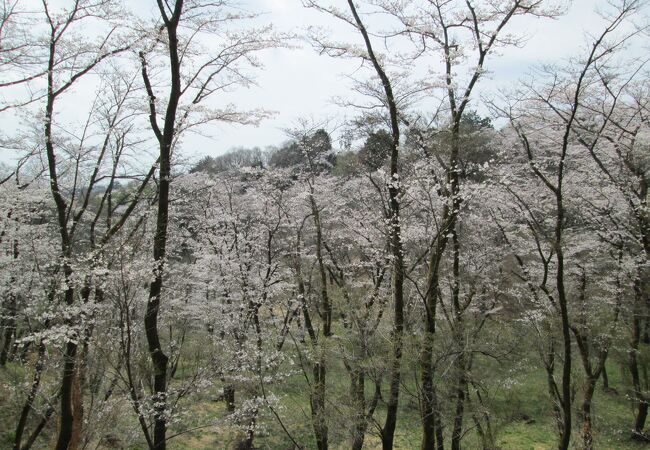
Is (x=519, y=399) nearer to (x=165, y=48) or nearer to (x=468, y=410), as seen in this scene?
(x=468, y=410)

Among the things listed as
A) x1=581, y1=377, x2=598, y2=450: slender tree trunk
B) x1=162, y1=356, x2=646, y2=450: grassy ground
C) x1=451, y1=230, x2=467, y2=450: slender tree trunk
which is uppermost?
x1=451, y1=230, x2=467, y2=450: slender tree trunk

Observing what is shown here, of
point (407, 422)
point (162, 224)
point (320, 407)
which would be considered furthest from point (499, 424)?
point (162, 224)

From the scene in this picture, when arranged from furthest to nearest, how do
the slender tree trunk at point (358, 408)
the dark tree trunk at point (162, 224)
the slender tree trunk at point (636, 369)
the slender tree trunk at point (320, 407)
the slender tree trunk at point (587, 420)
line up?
the slender tree trunk at point (636, 369), the slender tree trunk at point (587, 420), the slender tree trunk at point (320, 407), the slender tree trunk at point (358, 408), the dark tree trunk at point (162, 224)

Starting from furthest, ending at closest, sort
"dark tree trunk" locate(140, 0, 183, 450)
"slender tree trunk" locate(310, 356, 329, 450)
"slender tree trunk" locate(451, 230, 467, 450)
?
"slender tree trunk" locate(310, 356, 329, 450)
"slender tree trunk" locate(451, 230, 467, 450)
"dark tree trunk" locate(140, 0, 183, 450)

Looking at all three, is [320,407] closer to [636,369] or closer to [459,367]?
[459,367]

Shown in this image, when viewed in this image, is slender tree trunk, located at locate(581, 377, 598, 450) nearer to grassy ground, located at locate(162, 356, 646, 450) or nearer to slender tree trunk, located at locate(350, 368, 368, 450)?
grassy ground, located at locate(162, 356, 646, 450)

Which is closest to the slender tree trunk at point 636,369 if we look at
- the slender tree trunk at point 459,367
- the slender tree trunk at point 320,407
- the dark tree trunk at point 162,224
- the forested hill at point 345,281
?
the forested hill at point 345,281

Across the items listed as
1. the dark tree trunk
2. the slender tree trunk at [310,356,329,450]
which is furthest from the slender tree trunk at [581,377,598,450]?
the dark tree trunk

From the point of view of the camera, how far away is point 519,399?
18.6 meters

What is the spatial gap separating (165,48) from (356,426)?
32.0 feet

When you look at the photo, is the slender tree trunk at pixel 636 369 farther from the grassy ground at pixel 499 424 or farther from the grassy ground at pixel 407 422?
the grassy ground at pixel 407 422

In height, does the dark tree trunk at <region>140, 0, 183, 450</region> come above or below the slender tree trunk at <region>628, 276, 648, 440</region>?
above

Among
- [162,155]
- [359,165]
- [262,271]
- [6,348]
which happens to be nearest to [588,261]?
[359,165]

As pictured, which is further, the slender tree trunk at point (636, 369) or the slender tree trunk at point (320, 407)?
the slender tree trunk at point (636, 369)
